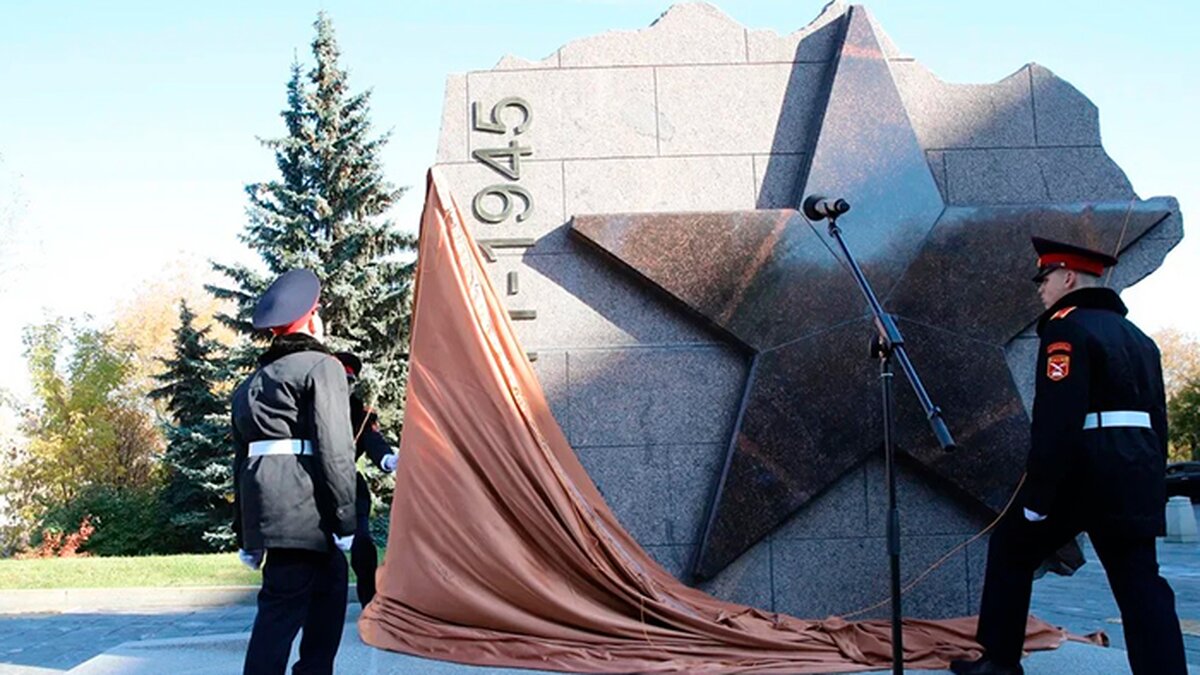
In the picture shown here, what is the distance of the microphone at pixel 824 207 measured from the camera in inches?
153

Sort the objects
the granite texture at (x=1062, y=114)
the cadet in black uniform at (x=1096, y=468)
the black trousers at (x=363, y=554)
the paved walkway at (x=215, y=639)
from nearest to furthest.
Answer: the cadet in black uniform at (x=1096, y=468), the black trousers at (x=363, y=554), the paved walkway at (x=215, y=639), the granite texture at (x=1062, y=114)

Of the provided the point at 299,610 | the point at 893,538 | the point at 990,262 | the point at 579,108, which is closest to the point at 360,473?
the point at 299,610

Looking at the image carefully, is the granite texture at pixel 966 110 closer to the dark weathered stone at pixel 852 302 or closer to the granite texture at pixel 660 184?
the dark weathered stone at pixel 852 302

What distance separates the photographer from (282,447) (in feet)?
11.7

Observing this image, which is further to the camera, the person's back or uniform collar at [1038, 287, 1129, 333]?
uniform collar at [1038, 287, 1129, 333]

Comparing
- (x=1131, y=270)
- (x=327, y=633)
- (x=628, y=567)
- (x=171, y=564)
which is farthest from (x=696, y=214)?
(x=171, y=564)

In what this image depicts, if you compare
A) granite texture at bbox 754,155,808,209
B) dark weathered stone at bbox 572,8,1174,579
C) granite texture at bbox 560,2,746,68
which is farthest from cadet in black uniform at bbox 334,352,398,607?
granite texture at bbox 754,155,808,209

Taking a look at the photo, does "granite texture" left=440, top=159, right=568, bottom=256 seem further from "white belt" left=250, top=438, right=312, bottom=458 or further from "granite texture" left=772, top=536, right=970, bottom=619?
"white belt" left=250, top=438, right=312, bottom=458

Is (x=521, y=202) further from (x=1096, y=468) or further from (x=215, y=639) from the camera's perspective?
(x=1096, y=468)

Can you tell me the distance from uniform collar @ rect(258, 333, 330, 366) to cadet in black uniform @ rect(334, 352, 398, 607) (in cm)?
38

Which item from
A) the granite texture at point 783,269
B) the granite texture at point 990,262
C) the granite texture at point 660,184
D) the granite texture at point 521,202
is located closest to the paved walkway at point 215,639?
the granite texture at point 783,269

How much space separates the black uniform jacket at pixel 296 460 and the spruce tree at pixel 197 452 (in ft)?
48.0

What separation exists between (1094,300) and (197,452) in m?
17.2

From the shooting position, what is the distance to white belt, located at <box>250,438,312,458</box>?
141 inches
